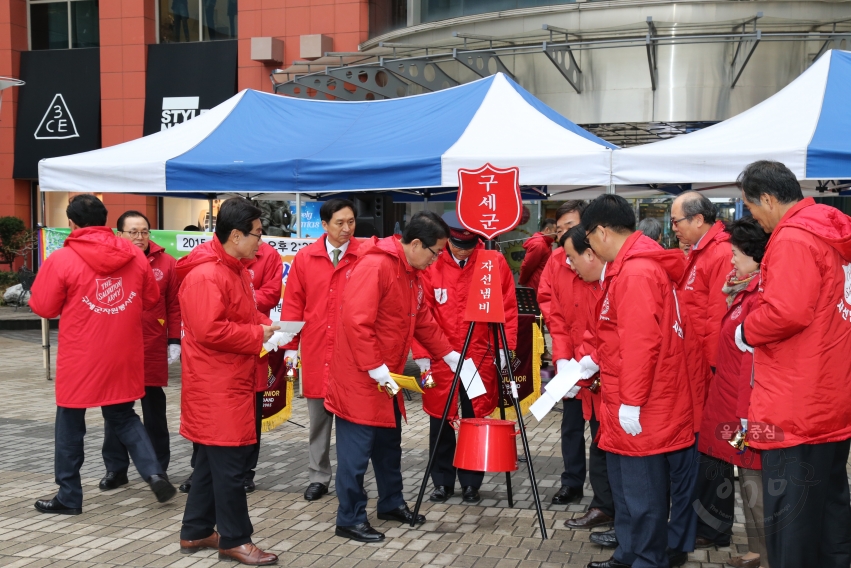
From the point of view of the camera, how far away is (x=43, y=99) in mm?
21359

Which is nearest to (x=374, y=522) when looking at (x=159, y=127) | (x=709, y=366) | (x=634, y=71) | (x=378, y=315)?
(x=378, y=315)

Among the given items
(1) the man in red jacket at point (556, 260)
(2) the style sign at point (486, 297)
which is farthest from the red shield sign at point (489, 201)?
(1) the man in red jacket at point (556, 260)

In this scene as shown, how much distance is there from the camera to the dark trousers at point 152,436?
241 inches

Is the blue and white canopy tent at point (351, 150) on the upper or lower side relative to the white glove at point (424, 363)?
upper

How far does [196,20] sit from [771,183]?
19215 millimetres

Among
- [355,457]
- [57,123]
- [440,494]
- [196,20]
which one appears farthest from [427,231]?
[57,123]

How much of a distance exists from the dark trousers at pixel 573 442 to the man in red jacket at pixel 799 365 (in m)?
2.00

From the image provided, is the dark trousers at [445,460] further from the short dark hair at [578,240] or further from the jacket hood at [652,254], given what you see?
the jacket hood at [652,254]

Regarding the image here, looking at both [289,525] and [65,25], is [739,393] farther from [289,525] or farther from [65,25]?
[65,25]

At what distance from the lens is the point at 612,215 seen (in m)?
4.31

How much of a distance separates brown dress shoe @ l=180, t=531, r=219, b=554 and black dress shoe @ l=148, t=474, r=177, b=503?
2.39ft

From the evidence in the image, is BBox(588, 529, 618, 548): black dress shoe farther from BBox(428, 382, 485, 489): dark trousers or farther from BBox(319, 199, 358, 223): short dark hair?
BBox(319, 199, 358, 223): short dark hair

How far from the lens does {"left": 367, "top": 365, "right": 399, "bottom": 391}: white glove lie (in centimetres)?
487

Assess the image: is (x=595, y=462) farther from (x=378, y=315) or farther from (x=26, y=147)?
(x=26, y=147)
